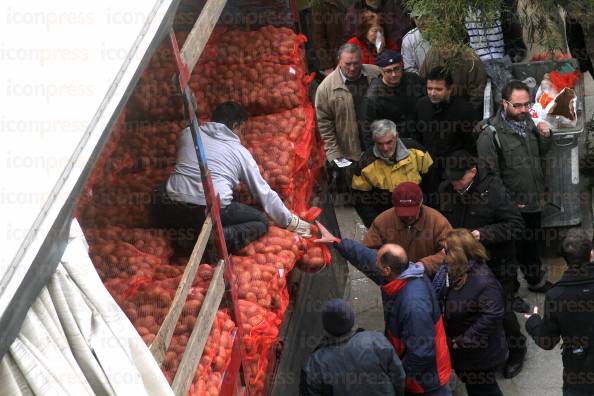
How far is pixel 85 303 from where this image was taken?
332 centimetres

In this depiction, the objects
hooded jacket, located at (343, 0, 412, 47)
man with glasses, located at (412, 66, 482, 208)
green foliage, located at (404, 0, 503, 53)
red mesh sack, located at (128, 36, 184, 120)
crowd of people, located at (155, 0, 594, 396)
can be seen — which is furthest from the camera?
hooded jacket, located at (343, 0, 412, 47)

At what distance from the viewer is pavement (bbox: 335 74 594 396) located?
22.1 feet

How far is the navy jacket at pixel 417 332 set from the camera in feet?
18.8

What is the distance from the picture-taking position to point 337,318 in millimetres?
5262

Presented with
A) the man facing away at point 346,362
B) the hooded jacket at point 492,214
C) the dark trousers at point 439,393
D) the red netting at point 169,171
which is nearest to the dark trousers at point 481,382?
the dark trousers at point 439,393

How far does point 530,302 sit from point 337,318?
9.08 ft

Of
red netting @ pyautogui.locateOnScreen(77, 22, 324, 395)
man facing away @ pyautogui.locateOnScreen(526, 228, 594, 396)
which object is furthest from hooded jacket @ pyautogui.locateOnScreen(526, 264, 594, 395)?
red netting @ pyautogui.locateOnScreen(77, 22, 324, 395)

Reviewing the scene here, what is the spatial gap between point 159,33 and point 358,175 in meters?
3.49

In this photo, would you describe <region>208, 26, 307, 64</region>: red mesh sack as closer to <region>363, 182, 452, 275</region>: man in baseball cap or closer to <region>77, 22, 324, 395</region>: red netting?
<region>77, 22, 324, 395</region>: red netting

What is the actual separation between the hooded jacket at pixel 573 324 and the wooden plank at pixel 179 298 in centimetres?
208

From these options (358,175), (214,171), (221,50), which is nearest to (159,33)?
(214,171)

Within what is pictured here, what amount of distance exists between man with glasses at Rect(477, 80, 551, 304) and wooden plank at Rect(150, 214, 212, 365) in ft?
9.54

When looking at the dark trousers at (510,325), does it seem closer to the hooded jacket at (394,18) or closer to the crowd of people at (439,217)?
the crowd of people at (439,217)

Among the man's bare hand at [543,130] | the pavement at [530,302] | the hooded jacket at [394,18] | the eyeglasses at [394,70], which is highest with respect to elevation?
the hooded jacket at [394,18]
